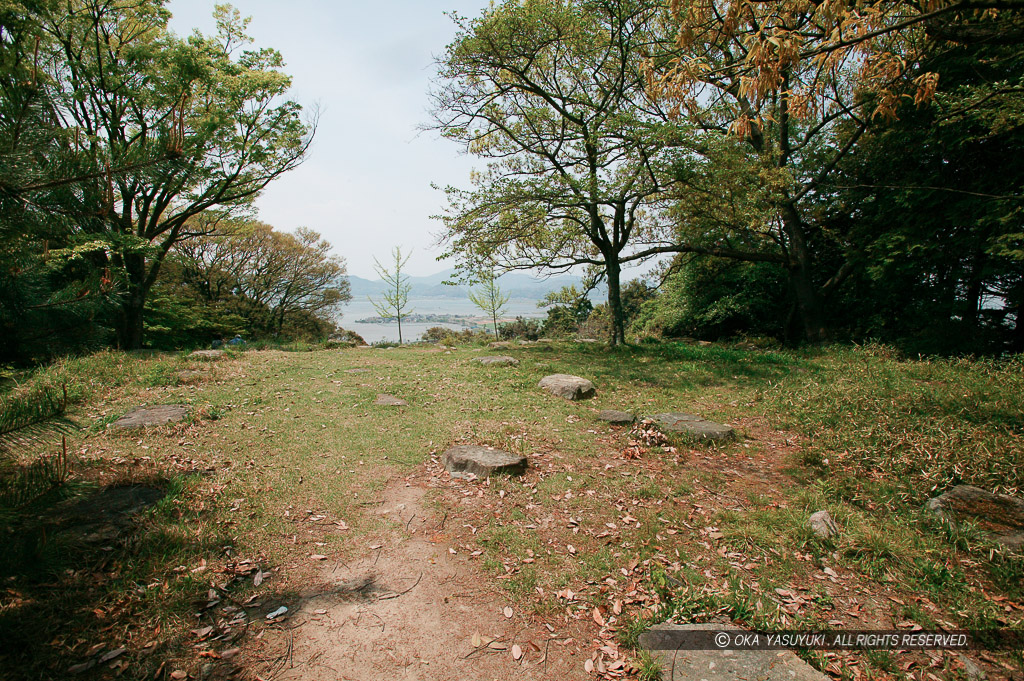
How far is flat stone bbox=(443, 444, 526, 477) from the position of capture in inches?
185

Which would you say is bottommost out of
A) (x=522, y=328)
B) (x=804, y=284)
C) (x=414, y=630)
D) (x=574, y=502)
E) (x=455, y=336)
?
(x=414, y=630)

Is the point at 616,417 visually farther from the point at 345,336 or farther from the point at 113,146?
the point at 345,336

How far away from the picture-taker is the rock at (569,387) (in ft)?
24.5

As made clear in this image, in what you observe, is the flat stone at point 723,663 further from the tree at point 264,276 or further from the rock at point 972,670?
the tree at point 264,276

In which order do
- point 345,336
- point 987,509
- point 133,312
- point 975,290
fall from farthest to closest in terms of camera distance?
1. point 345,336
2. point 133,312
3. point 975,290
4. point 987,509

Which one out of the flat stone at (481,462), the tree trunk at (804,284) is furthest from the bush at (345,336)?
the tree trunk at (804,284)

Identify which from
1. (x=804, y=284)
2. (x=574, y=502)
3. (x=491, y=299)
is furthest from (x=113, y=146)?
(x=491, y=299)

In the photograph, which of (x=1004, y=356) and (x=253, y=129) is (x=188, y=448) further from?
(x=1004, y=356)

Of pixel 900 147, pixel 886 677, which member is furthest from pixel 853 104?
pixel 886 677

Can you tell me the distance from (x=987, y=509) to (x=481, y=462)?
456 cm

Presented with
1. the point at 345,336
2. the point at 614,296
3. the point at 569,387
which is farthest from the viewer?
the point at 345,336

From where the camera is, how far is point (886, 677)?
2318mm

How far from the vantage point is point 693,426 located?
5.70m

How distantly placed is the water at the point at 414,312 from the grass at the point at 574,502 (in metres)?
13.9
